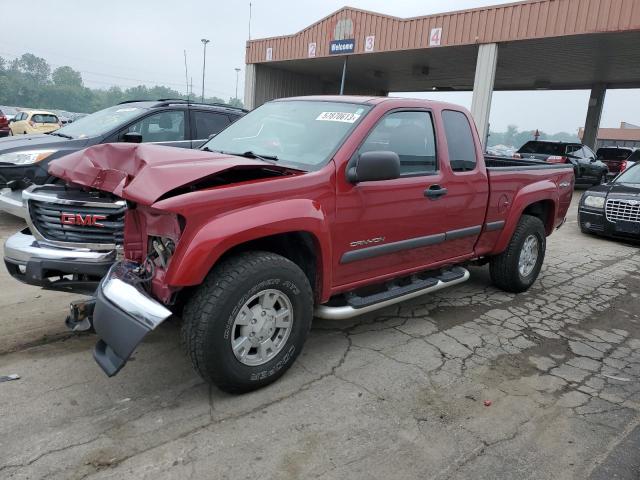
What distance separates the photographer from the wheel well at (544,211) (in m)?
5.73

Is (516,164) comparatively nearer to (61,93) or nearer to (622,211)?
(622,211)

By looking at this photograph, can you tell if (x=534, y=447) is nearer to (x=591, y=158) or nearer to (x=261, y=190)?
(x=261, y=190)

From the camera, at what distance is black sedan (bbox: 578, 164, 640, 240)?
8477mm

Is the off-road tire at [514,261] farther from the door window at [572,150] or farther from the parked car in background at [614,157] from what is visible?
the parked car in background at [614,157]

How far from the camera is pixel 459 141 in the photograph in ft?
14.9

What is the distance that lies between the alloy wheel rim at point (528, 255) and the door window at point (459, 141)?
1.36m

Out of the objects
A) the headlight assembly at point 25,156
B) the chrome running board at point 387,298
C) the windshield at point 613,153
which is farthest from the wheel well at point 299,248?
the windshield at point 613,153

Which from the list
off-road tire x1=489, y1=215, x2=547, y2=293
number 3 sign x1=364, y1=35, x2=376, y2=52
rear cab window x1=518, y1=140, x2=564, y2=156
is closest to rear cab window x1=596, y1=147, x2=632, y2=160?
rear cab window x1=518, y1=140, x2=564, y2=156

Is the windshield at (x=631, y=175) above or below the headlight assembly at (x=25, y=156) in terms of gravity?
above

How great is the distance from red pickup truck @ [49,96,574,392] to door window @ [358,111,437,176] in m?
0.01

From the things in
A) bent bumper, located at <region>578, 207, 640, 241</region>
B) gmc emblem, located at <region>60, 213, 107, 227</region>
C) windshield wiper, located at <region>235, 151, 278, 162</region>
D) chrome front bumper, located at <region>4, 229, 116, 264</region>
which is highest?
windshield wiper, located at <region>235, 151, 278, 162</region>

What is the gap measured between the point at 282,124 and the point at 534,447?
2831 millimetres

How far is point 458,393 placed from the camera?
3.32 m

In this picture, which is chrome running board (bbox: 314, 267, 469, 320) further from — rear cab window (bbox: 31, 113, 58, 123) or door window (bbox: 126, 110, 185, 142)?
rear cab window (bbox: 31, 113, 58, 123)
